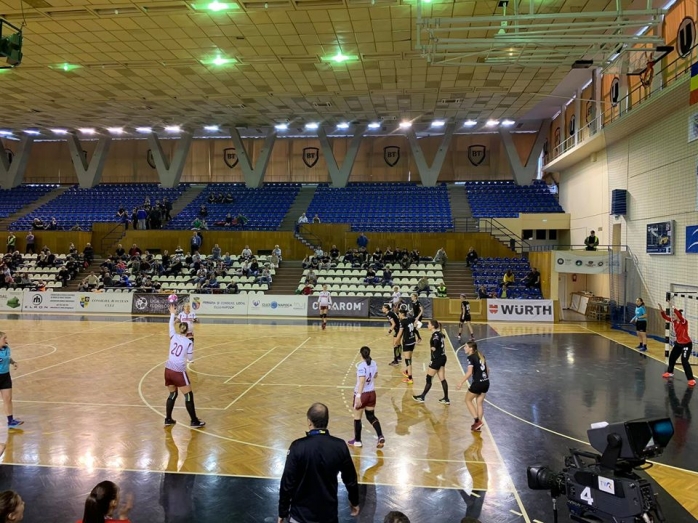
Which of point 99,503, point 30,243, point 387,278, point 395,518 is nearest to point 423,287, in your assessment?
point 387,278

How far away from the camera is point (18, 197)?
123 feet

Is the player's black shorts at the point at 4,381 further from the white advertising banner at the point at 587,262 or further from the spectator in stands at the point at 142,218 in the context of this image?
the spectator in stands at the point at 142,218

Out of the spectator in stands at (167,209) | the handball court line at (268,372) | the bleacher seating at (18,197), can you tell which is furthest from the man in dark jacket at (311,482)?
the bleacher seating at (18,197)

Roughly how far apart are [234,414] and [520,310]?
56.1ft

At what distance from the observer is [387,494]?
584cm

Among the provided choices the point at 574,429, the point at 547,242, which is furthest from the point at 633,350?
the point at 547,242

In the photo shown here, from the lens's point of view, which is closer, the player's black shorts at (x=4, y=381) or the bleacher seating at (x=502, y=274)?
the player's black shorts at (x=4, y=381)

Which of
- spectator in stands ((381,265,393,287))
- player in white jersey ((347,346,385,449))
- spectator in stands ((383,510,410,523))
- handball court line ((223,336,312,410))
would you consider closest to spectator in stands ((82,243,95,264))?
spectator in stands ((381,265,393,287))

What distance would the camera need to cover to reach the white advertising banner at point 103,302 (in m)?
24.5

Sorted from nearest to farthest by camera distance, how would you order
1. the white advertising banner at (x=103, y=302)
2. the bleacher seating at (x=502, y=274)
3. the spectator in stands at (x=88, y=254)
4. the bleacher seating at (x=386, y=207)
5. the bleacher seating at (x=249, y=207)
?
the bleacher seating at (x=502, y=274) < the white advertising banner at (x=103, y=302) < the spectator in stands at (x=88, y=254) < the bleacher seating at (x=386, y=207) < the bleacher seating at (x=249, y=207)

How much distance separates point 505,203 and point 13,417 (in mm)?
30002

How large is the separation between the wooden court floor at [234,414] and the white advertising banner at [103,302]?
8.00 m

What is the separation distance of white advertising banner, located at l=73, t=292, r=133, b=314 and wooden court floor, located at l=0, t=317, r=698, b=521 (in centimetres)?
800

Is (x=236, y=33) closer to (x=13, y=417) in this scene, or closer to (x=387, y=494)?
(x=13, y=417)
